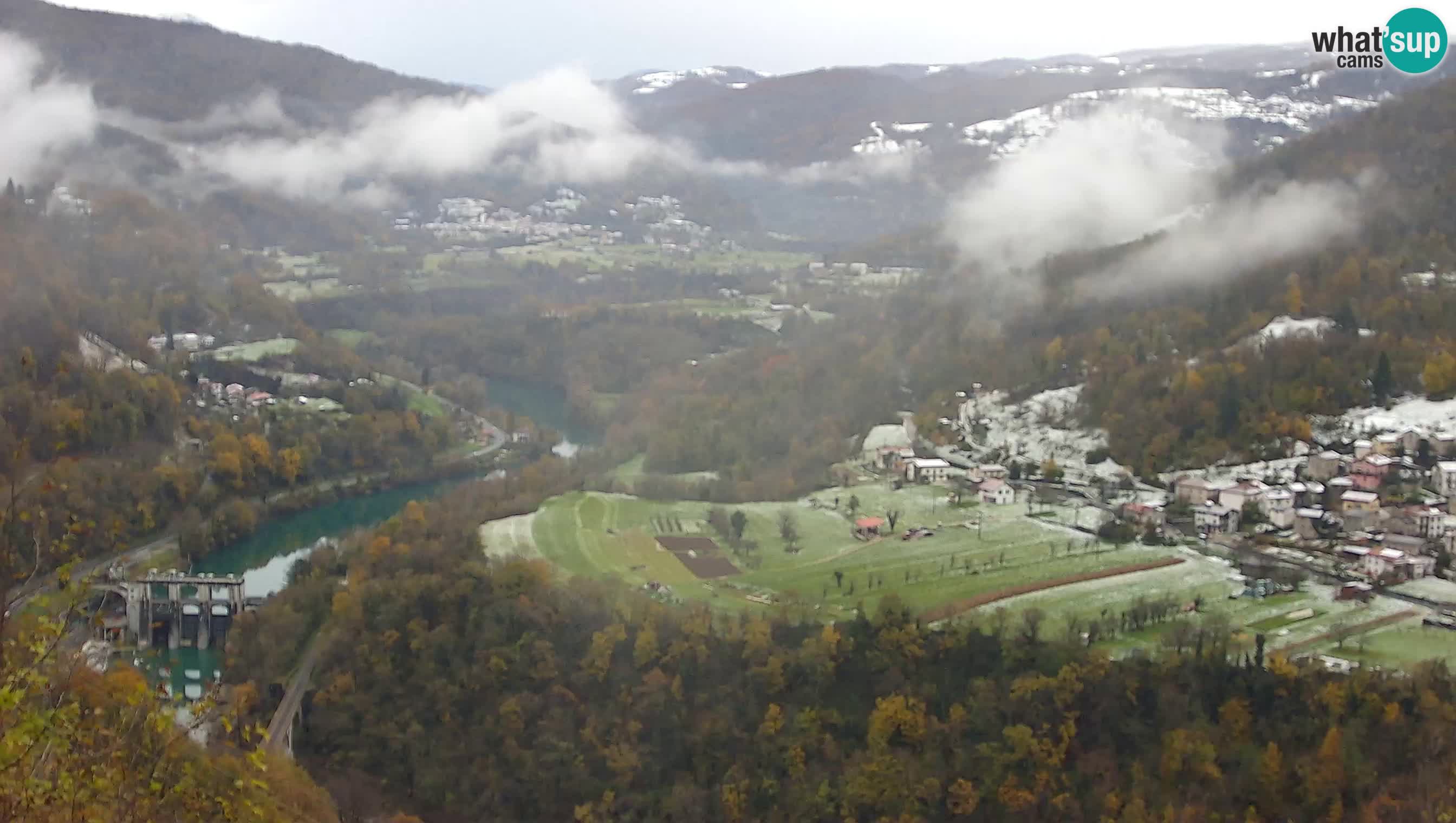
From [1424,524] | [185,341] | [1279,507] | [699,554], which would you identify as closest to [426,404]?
[185,341]

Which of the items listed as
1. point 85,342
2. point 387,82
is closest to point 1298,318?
point 85,342

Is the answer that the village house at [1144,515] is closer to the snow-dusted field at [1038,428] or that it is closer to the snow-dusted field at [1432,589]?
the snow-dusted field at [1038,428]

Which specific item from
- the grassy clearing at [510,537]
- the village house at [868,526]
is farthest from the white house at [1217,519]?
the grassy clearing at [510,537]

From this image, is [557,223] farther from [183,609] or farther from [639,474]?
[183,609]

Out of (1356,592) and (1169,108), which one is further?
(1169,108)

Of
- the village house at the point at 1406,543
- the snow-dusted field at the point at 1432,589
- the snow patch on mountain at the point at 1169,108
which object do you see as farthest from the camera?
the snow patch on mountain at the point at 1169,108

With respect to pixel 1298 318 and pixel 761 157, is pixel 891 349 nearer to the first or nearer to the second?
pixel 1298 318
